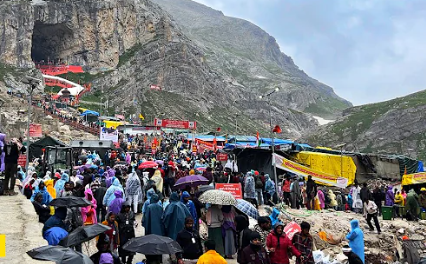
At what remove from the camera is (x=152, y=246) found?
565 cm

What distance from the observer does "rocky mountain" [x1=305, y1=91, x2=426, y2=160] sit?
6234 cm

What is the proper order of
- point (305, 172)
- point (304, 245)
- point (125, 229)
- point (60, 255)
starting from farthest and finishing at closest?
point (305, 172)
point (125, 229)
point (304, 245)
point (60, 255)

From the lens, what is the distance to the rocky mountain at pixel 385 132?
205ft

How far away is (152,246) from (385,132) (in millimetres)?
70889

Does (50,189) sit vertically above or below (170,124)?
below

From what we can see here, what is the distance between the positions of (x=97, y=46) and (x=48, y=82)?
18.0 metres

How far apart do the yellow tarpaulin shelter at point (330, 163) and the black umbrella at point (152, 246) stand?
17.4 meters

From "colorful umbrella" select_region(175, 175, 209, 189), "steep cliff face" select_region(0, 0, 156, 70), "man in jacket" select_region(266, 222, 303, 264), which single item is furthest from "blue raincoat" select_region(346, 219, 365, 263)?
"steep cliff face" select_region(0, 0, 156, 70)

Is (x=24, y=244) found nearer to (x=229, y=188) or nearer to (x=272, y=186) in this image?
(x=229, y=188)

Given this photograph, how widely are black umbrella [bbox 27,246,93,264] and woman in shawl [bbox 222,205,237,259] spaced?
476cm

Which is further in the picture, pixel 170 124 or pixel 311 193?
pixel 170 124

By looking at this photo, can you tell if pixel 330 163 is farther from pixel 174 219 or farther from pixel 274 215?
A: pixel 174 219

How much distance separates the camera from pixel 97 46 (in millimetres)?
88500

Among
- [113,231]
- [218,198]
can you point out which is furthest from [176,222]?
[113,231]
